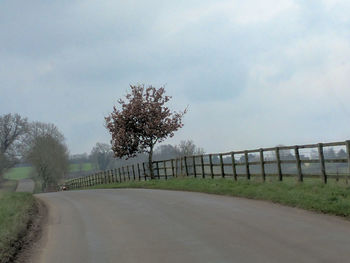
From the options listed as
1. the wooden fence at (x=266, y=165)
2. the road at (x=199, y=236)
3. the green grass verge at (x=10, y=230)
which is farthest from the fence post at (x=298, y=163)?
the green grass verge at (x=10, y=230)

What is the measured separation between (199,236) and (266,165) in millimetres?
10261

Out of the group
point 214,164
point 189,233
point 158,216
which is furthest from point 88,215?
point 214,164

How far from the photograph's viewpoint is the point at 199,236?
813 centimetres

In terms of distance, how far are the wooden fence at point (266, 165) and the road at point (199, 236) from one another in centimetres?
300

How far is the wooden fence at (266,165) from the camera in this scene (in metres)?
13.9

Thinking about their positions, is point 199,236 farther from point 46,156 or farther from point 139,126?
point 46,156

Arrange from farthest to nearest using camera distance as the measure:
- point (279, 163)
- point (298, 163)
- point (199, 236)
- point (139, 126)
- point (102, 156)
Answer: point (102, 156) < point (139, 126) < point (279, 163) < point (298, 163) < point (199, 236)

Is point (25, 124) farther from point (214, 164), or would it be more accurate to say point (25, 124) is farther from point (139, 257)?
point (139, 257)

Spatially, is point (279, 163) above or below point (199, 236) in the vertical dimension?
above

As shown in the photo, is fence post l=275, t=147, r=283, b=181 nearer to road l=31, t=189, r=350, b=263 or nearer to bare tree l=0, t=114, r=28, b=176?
road l=31, t=189, r=350, b=263

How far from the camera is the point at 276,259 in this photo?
615 cm

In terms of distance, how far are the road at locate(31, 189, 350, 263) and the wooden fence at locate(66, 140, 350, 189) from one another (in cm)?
300

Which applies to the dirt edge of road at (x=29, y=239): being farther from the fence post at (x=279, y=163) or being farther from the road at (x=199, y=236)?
the fence post at (x=279, y=163)

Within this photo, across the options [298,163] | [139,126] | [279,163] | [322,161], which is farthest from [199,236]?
[139,126]
